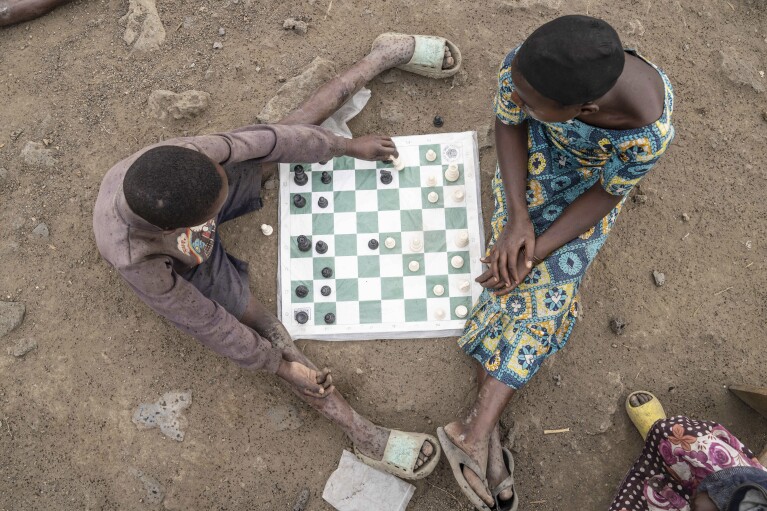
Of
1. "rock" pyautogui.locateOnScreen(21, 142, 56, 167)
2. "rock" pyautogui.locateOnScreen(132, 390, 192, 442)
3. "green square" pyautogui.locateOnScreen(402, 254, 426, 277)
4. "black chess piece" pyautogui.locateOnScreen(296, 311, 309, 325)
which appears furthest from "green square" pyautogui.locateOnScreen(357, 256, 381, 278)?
"rock" pyautogui.locateOnScreen(21, 142, 56, 167)

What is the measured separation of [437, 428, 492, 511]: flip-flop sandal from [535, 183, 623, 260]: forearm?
0.94 m

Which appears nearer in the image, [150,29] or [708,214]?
[708,214]

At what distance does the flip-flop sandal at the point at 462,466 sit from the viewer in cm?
244

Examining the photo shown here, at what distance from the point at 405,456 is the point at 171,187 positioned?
1608 mm

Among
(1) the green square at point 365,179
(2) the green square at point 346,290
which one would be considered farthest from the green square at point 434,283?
(1) the green square at point 365,179

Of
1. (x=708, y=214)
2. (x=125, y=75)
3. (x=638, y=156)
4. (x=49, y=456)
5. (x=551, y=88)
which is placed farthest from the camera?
(x=125, y=75)

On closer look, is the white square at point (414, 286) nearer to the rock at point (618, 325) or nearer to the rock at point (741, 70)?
the rock at point (618, 325)

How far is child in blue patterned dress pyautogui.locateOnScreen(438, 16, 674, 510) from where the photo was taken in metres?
1.98

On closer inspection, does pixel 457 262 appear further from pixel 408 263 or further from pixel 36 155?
pixel 36 155

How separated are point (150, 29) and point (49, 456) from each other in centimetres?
239

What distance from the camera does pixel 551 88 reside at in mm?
1726

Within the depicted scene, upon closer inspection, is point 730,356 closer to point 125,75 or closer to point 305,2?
point 305,2

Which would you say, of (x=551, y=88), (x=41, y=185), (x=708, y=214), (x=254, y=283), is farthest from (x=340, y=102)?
(x=708, y=214)

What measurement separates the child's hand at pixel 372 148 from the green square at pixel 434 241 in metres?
0.47
